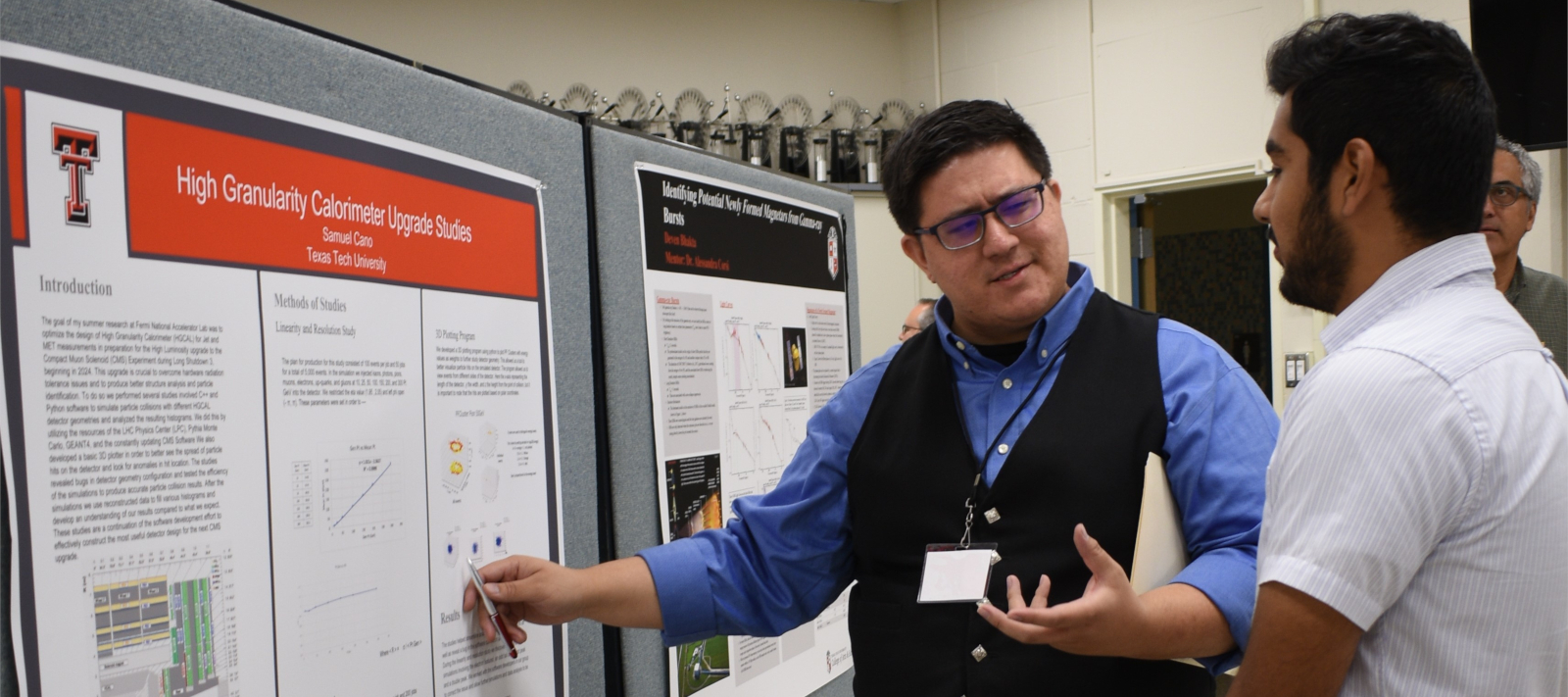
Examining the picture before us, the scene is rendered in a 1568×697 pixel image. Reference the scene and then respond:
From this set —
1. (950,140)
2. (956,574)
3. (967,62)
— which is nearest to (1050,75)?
(967,62)

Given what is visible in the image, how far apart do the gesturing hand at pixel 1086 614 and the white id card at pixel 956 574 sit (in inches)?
9.8

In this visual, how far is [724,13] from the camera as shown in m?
5.88

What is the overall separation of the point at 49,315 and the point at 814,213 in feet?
5.62

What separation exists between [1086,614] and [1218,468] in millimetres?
341

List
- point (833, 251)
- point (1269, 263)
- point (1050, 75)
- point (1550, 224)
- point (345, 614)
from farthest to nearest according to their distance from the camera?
point (1050, 75) < point (1269, 263) < point (1550, 224) < point (833, 251) < point (345, 614)

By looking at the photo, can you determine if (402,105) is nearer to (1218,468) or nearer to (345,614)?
(345,614)

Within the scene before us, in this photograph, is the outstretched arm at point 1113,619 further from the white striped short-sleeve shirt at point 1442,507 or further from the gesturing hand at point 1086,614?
the white striped short-sleeve shirt at point 1442,507

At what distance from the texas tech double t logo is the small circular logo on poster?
1.73m

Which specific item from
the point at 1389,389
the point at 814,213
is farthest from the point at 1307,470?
the point at 814,213

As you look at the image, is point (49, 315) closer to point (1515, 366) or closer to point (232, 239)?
point (232, 239)

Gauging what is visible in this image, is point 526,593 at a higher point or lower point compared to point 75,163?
lower

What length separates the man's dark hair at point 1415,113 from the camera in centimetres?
88

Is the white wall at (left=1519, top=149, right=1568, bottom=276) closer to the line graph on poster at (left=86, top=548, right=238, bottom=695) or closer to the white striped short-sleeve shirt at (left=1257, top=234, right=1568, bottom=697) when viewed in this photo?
the white striped short-sleeve shirt at (left=1257, top=234, right=1568, bottom=697)

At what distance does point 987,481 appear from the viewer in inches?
50.6
